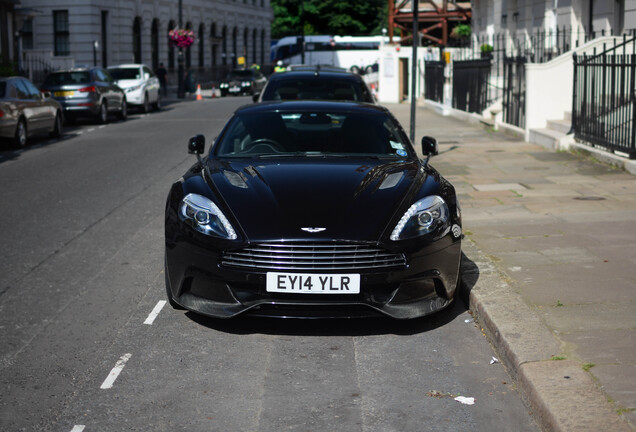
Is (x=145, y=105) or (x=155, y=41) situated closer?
(x=145, y=105)

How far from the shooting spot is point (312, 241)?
17.9ft

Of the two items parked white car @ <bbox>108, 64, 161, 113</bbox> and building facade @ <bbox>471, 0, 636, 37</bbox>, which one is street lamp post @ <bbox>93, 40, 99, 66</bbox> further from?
building facade @ <bbox>471, 0, 636, 37</bbox>

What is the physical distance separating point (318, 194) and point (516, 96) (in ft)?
51.2

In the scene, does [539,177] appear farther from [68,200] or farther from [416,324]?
[416,324]

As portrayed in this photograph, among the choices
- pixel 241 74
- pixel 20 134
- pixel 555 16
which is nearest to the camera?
pixel 20 134

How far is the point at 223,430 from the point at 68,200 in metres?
Answer: 8.11

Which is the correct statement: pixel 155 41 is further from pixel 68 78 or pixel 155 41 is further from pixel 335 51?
pixel 68 78

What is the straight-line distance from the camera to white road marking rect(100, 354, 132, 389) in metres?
4.86

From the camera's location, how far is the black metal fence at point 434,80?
3206cm

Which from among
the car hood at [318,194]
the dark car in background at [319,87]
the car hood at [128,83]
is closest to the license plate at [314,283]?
the car hood at [318,194]

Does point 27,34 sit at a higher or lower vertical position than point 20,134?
higher

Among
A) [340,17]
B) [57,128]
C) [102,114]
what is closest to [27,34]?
[102,114]

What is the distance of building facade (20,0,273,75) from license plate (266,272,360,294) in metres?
41.6

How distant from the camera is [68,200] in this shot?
11.8 m
